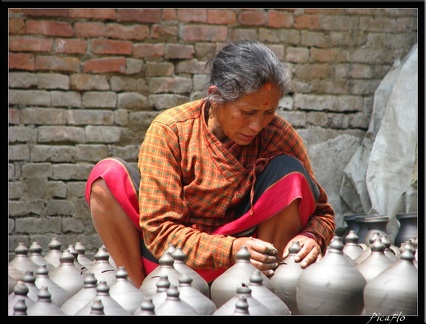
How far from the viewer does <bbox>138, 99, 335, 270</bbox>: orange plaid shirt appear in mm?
3064

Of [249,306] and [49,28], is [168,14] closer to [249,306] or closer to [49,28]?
[49,28]

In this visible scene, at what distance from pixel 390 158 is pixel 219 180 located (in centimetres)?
226

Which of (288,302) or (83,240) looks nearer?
(288,302)

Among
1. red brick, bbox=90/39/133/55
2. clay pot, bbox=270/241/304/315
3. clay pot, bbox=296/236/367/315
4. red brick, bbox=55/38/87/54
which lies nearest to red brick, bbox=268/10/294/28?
red brick, bbox=90/39/133/55

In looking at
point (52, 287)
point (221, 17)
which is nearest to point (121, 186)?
point (52, 287)

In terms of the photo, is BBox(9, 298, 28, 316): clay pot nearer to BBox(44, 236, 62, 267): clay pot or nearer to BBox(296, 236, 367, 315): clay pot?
BBox(296, 236, 367, 315): clay pot

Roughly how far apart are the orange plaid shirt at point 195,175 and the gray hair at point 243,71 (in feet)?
0.67

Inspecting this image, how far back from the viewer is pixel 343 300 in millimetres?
2354

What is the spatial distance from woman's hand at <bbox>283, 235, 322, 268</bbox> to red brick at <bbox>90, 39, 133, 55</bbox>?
101 inches

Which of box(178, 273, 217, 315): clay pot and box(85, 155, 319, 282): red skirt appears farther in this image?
box(85, 155, 319, 282): red skirt
